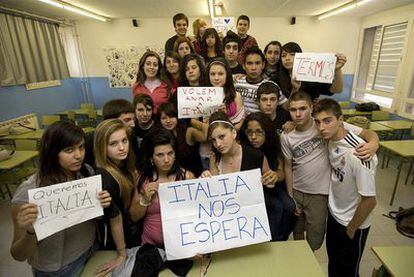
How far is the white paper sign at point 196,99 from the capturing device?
1993 mm

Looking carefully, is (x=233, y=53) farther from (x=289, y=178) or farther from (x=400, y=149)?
(x=400, y=149)

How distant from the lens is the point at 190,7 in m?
5.61

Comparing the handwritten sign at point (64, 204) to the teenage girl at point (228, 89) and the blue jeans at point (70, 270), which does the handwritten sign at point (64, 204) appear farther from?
the teenage girl at point (228, 89)

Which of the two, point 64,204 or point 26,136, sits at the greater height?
point 64,204

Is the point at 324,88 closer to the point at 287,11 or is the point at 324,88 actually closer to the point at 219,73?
the point at 219,73

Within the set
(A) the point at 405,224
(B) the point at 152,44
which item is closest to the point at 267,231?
(A) the point at 405,224

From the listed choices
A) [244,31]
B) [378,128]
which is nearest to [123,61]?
[244,31]

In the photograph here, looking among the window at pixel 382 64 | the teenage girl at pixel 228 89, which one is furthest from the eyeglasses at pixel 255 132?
the window at pixel 382 64

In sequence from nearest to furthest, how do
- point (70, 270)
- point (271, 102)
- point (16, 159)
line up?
point (70, 270) → point (271, 102) → point (16, 159)

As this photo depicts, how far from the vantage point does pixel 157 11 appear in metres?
5.92

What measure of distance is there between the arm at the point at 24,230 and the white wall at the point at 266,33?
677cm

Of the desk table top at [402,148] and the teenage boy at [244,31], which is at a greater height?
the teenage boy at [244,31]

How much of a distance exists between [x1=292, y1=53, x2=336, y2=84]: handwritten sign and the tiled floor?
71.9 inches

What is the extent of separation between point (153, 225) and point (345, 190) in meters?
1.27
